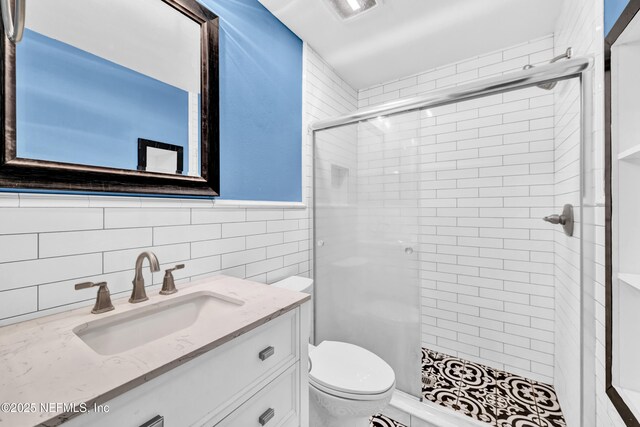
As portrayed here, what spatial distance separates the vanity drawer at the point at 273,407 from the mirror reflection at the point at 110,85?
3.14 ft

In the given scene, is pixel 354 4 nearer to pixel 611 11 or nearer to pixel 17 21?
pixel 611 11

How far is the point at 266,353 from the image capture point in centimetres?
85

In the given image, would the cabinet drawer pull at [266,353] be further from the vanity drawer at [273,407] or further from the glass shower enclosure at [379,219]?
the glass shower enclosure at [379,219]

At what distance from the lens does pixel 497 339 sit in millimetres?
2053

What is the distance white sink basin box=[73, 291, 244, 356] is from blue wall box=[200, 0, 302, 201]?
0.57 m

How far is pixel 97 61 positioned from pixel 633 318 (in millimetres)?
2034

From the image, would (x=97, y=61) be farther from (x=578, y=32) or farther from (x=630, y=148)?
(x=578, y=32)

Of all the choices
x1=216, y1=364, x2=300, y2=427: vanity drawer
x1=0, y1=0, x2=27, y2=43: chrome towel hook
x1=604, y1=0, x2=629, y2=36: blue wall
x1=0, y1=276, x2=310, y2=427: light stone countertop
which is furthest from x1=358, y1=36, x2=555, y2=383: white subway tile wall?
x1=0, y1=0, x2=27, y2=43: chrome towel hook

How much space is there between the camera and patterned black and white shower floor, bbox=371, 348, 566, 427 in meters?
1.57

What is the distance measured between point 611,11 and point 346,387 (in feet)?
5.95

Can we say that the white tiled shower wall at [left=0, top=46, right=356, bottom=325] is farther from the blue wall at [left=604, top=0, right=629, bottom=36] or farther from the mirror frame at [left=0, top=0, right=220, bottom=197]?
the blue wall at [left=604, top=0, right=629, bottom=36]

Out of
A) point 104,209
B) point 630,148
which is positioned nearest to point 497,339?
point 630,148

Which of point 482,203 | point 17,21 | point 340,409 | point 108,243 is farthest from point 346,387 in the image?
point 482,203

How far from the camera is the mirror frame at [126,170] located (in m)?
0.79
